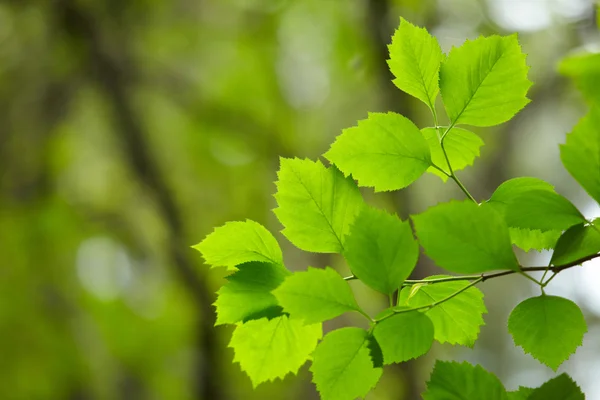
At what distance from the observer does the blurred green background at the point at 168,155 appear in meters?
2.17

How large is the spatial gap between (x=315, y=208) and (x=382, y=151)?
5 cm

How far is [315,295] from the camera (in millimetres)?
248

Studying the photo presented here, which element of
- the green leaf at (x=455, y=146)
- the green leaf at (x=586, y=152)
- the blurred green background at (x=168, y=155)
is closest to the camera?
the green leaf at (x=586, y=152)

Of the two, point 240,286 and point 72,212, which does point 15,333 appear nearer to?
point 72,212

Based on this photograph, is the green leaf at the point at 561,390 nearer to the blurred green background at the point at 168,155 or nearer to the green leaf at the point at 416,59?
the green leaf at the point at 416,59

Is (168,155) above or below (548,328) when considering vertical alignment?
below

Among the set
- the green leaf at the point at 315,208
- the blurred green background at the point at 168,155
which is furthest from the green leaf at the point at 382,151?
the blurred green background at the point at 168,155

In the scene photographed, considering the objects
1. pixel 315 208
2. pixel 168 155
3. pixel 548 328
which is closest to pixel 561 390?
pixel 548 328

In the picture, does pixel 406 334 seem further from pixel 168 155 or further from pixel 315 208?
pixel 168 155

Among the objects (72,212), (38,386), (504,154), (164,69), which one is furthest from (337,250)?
(38,386)

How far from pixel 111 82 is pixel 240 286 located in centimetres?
213

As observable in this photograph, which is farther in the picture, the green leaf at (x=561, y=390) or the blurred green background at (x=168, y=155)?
the blurred green background at (x=168, y=155)

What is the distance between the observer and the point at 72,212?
2.76 metres

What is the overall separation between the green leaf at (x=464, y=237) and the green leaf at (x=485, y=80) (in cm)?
8
